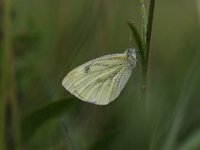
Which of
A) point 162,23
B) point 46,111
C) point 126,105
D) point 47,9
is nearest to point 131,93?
point 126,105

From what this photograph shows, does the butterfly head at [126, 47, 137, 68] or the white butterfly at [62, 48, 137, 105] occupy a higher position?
the butterfly head at [126, 47, 137, 68]

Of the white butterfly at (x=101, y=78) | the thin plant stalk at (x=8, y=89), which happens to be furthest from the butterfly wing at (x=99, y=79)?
the thin plant stalk at (x=8, y=89)

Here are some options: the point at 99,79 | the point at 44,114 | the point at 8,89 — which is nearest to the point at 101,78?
the point at 99,79

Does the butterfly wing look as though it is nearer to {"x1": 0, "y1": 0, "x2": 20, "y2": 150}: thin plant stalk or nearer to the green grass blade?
the green grass blade

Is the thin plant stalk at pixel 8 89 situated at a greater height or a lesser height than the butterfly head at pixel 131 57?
lesser

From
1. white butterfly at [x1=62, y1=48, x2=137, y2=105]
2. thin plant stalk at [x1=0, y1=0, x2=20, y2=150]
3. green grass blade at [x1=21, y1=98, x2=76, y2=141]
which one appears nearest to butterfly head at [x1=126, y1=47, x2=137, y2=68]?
white butterfly at [x1=62, y1=48, x2=137, y2=105]

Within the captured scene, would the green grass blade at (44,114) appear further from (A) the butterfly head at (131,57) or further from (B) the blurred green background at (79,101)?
(A) the butterfly head at (131,57)

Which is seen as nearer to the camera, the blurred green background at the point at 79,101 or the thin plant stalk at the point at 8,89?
the blurred green background at the point at 79,101
